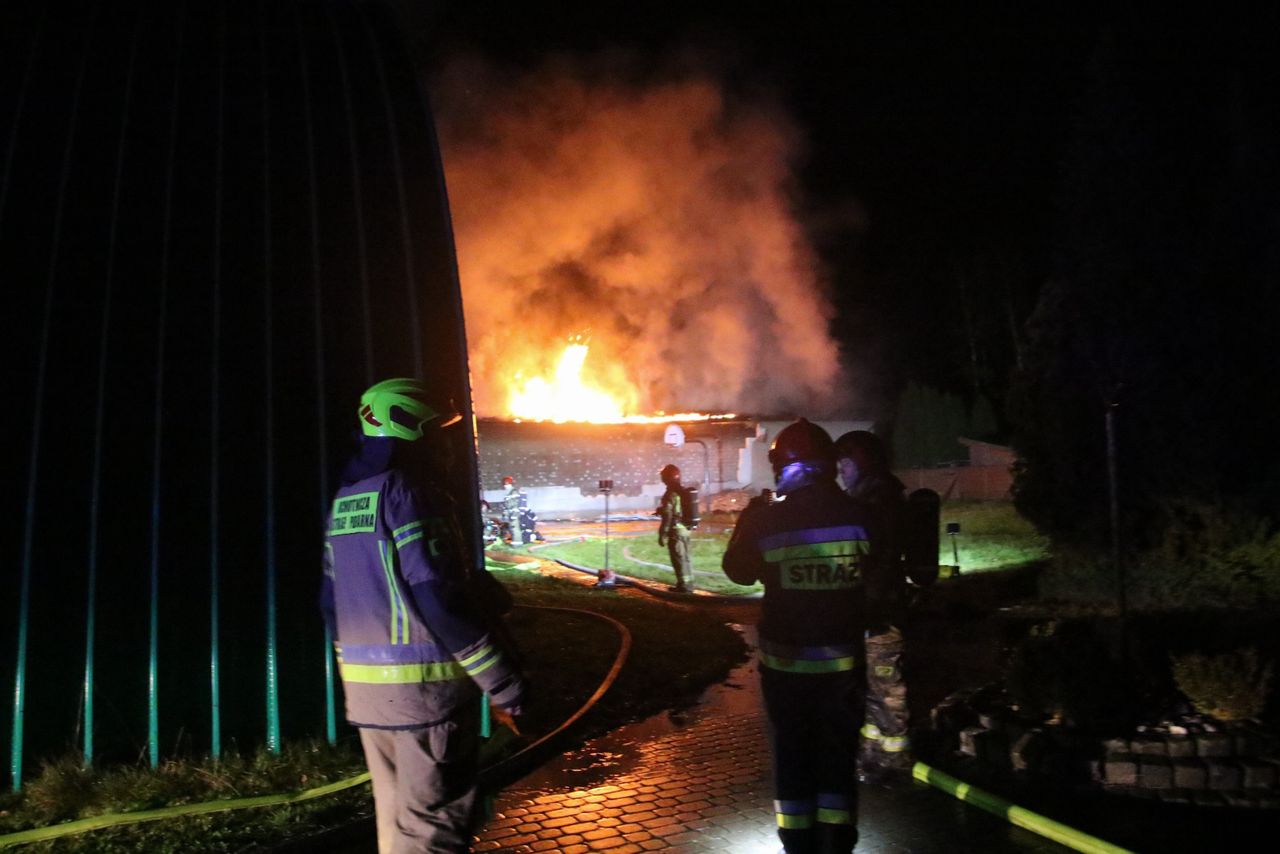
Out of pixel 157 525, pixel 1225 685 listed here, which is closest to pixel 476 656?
pixel 157 525

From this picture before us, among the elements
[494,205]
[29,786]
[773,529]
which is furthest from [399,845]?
[494,205]

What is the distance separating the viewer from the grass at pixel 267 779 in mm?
4703

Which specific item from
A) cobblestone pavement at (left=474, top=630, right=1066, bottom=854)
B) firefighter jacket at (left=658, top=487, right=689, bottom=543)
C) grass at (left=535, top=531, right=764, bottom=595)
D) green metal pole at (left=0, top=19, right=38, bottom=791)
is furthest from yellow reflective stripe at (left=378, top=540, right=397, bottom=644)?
grass at (left=535, top=531, right=764, bottom=595)

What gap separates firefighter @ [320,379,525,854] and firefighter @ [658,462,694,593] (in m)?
9.63

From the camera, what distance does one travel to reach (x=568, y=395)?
112 ft

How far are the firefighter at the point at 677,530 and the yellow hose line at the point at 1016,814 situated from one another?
7.88 metres

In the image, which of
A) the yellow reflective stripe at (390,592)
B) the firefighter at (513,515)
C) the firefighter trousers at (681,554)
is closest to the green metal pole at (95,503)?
the yellow reflective stripe at (390,592)

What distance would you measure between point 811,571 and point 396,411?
1.93 meters

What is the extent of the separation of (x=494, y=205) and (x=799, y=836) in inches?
1147

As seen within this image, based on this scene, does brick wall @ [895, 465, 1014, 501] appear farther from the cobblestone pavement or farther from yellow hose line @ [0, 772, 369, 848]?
yellow hose line @ [0, 772, 369, 848]

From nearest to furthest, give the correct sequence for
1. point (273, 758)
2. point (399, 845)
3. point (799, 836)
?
point (399, 845)
point (799, 836)
point (273, 758)

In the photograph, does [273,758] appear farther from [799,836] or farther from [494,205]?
[494,205]

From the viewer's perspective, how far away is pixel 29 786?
530 centimetres

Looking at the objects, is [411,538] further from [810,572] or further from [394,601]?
[810,572]
